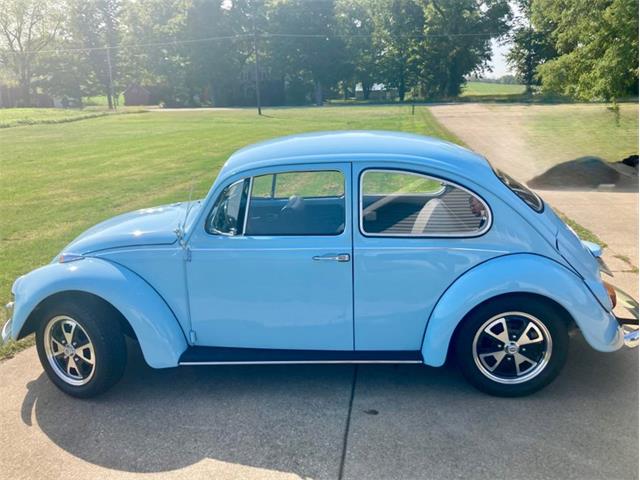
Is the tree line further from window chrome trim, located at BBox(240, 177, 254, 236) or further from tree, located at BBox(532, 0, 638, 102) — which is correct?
window chrome trim, located at BBox(240, 177, 254, 236)

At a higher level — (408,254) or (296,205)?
(296,205)

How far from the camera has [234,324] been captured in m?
3.67

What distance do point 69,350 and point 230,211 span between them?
1460 mm

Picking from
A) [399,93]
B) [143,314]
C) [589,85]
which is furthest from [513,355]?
[399,93]

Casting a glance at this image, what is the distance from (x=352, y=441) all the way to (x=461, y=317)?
1019mm

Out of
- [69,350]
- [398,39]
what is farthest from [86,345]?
[398,39]

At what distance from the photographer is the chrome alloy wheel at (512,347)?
350 centimetres

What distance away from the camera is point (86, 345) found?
3711mm

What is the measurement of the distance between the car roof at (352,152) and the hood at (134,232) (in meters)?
0.60

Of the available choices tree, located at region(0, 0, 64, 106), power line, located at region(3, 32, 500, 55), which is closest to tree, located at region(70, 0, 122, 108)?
power line, located at region(3, 32, 500, 55)

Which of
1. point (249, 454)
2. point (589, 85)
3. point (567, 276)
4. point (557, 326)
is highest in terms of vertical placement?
point (589, 85)

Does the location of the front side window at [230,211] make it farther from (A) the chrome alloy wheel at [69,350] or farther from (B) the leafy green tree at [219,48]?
(B) the leafy green tree at [219,48]

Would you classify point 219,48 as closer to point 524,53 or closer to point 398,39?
point 398,39

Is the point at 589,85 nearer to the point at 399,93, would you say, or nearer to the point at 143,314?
the point at 143,314
